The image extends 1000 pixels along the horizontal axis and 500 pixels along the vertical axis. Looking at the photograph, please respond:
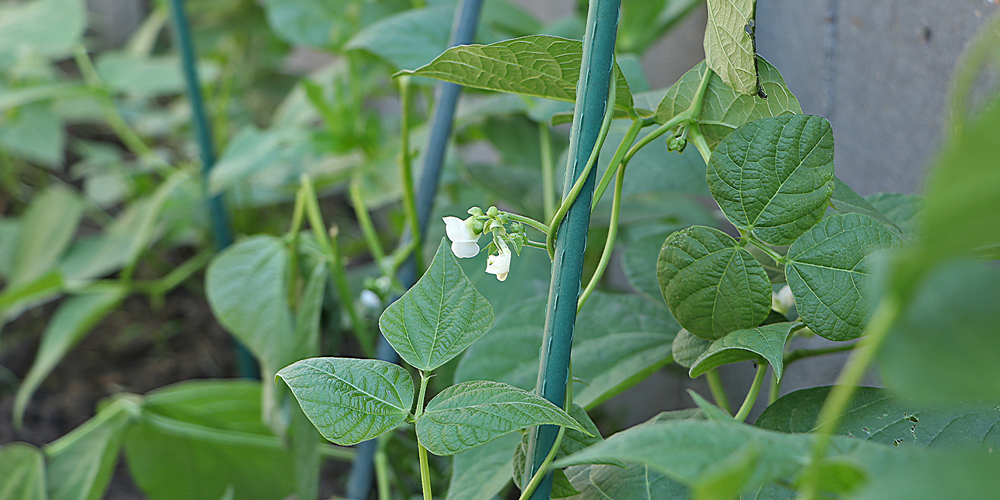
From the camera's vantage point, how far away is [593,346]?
0.38 meters

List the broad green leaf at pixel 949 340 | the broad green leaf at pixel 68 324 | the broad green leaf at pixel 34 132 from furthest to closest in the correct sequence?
the broad green leaf at pixel 34 132 → the broad green leaf at pixel 68 324 → the broad green leaf at pixel 949 340

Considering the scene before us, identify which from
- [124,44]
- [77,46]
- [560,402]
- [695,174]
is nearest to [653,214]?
[695,174]

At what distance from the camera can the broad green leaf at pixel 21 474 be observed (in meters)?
0.51

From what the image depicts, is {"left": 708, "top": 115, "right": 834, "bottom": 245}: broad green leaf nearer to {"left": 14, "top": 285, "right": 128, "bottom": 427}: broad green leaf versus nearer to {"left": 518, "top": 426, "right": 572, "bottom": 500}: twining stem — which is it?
{"left": 518, "top": 426, "right": 572, "bottom": 500}: twining stem

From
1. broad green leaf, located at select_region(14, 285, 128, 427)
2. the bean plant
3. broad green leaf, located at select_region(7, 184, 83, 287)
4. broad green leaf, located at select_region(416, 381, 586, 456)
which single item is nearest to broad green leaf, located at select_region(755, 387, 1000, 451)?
the bean plant

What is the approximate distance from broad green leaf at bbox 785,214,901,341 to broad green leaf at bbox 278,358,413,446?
0.16 m

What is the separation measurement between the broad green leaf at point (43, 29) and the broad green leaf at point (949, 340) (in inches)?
40.6

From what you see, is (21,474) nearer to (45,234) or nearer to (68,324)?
(68,324)

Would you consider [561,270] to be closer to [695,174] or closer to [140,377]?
[695,174]

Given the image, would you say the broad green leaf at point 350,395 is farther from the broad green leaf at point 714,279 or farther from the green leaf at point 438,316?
the broad green leaf at point 714,279

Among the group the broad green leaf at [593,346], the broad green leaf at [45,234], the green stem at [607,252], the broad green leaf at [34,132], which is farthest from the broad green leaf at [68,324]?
the green stem at [607,252]

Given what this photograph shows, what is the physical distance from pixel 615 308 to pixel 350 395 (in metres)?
A: 0.19

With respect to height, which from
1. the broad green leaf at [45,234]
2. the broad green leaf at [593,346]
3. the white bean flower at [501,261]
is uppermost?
the white bean flower at [501,261]

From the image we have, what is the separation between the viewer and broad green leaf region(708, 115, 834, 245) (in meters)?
0.25
